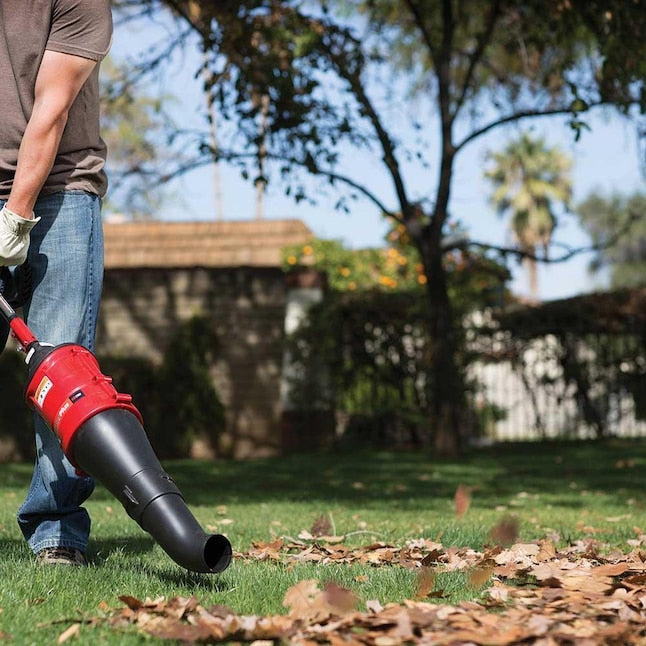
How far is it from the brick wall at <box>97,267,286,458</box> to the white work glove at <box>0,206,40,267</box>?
9.22 meters

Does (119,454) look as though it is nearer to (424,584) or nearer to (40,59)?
(424,584)

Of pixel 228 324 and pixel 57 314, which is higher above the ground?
pixel 228 324

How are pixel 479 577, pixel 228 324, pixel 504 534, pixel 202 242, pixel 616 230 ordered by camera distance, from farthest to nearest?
pixel 616 230
pixel 202 242
pixel 228 324
pixel 504 534
pixel 479 577

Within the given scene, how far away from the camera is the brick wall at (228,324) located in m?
12.4

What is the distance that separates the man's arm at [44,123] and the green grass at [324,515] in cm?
123

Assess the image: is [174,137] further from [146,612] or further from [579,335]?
[146,612]

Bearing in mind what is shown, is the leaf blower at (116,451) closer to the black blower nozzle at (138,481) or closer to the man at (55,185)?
the black blower nozzle at (138,481)

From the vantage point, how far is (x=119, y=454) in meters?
2.78

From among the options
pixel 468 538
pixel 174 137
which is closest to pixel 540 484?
pixel 468 538

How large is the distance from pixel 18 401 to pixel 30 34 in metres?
8.45

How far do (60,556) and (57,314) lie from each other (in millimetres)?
822

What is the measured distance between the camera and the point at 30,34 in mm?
3254

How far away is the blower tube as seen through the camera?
2.71 metres

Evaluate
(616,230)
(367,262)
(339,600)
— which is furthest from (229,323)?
(616,230)
